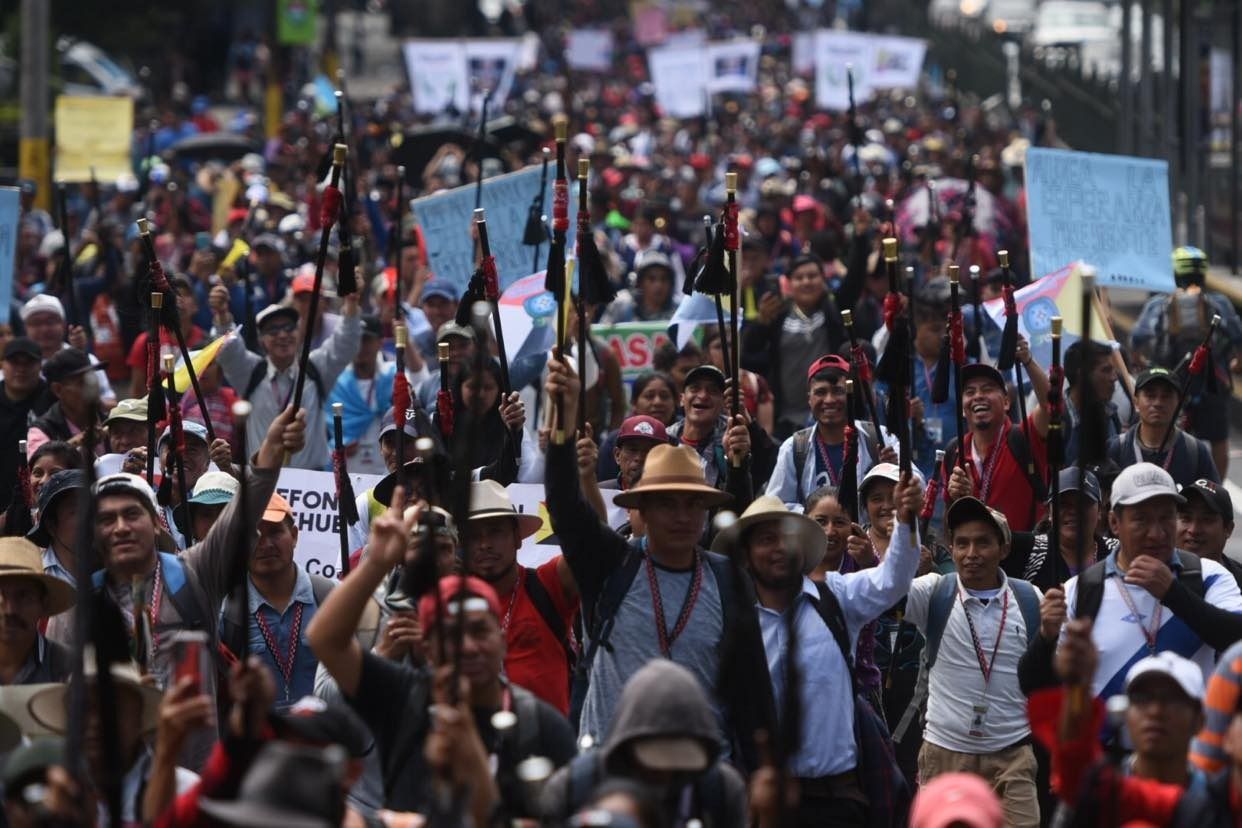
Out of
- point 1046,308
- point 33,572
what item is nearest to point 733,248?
point 1046,308

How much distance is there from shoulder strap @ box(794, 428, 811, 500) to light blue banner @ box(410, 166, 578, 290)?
3145 mm

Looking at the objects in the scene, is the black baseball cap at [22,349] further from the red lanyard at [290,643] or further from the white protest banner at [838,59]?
the white protest banner at [838,59]

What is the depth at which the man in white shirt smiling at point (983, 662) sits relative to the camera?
8.22 m

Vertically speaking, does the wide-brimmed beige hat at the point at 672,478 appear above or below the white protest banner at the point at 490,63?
below

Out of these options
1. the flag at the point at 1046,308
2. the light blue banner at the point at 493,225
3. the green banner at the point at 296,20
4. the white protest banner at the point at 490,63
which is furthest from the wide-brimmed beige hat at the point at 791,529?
the green banner at the point at 296,20

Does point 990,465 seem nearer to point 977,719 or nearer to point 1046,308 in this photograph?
point 1046,308

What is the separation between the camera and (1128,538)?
7715 millimetres

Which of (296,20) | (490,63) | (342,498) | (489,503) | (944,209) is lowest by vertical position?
(342,498)

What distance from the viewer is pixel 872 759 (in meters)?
7.38

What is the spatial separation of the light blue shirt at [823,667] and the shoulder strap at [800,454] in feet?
8.32

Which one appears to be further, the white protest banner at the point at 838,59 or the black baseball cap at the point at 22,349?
the white protest banner at the point at 838,59

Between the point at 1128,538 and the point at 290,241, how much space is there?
10.5 meters

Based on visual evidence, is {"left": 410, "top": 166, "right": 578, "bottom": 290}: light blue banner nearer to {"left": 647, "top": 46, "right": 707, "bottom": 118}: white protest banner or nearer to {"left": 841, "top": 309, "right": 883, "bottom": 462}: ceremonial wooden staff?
{"left": 841, "top": 309, "right": 883, "bottom": 462}: ceremonial wooden staff

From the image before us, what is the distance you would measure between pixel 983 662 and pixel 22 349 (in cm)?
531
